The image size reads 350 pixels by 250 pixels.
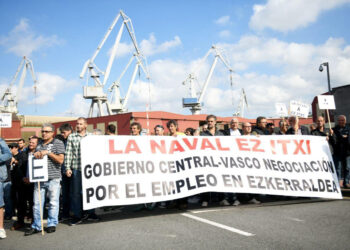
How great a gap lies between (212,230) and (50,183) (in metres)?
2.75

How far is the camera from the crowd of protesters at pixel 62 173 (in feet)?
15.4

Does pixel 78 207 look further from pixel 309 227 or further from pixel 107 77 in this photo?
pixel 107 77

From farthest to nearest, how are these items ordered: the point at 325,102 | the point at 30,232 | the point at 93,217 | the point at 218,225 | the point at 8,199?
the point at 325,102 → the point at 8,199 → the point at 93,217 → the point at 30,232 → the point at 218,225

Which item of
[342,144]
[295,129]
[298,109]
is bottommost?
[342,144]

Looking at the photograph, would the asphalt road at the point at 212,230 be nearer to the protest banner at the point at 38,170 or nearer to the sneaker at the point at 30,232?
the sneaker at the point at 30,232

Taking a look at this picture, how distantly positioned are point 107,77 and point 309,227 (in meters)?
58.4

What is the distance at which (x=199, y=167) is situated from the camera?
5691 mm

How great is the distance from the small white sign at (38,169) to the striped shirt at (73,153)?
2.05ft

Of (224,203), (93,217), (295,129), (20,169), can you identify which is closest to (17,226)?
(20,169)

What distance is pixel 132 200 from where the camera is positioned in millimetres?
5113

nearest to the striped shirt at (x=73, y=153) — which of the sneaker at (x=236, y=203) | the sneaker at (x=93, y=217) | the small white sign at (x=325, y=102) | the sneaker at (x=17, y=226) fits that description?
the sneaker at (x=93, y=217)

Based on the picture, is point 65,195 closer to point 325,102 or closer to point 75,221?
point 75,221

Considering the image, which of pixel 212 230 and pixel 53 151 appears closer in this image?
pixel 212 230

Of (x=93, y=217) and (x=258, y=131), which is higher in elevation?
(x=258, y=131)
